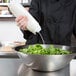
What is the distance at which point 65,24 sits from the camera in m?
1.58

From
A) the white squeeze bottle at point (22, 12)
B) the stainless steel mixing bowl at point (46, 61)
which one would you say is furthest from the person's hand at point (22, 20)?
the stainless steel mixing bowl at point (46, 61)

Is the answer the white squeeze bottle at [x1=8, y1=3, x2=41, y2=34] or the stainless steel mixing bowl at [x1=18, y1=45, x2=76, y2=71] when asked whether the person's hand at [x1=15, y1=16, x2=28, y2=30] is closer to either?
the white squeeze bottle at [x1=8, y1=3, x2=41, y2=34]

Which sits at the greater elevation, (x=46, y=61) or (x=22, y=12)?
(x=22, y=12)

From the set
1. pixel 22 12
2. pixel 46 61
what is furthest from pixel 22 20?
pixel 46 61

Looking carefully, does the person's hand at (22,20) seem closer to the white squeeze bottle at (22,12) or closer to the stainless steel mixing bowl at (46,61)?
the white squeeze bottle at (22,12)

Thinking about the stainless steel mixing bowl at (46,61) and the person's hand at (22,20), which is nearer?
the stainless steel mixing bowl at (46,61)

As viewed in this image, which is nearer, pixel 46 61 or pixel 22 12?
pixel 46 61

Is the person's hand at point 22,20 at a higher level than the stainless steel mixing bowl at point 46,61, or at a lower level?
higher

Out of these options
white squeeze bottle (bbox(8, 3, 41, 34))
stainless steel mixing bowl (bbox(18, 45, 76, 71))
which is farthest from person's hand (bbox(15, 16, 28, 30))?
stainless steel mixing bowl (bbox(18, 45, 76, 71))

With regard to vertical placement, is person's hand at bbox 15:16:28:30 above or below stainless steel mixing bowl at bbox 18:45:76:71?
above

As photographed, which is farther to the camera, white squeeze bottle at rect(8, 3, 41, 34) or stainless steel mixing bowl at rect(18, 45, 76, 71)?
white squeeze bottle at rect(8, 3, 41, 34)

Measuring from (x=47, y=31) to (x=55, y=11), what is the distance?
0.16 metres

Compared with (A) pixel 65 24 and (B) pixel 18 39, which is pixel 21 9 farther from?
(B) pixel 18 39

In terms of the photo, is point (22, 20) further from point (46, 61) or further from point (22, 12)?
point (46, 61)
